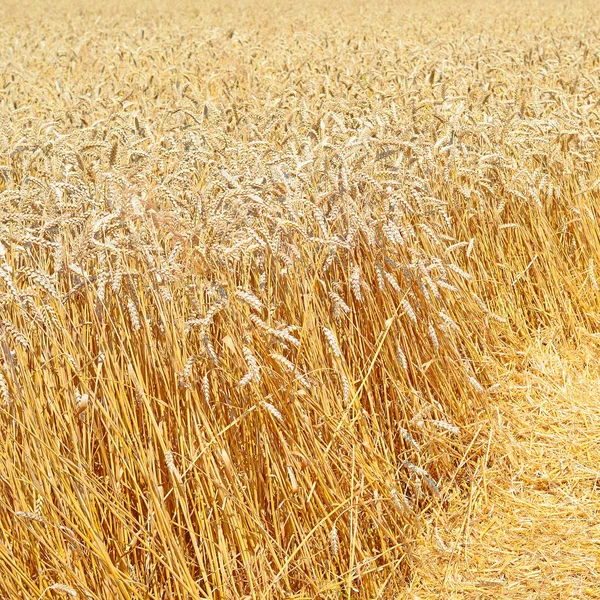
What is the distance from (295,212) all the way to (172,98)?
247 cm

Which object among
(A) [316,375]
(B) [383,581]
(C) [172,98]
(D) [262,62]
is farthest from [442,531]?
(D) [262,62]

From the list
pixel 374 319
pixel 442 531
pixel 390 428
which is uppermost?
pixel 374 319

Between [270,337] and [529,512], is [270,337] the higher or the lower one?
the higher one

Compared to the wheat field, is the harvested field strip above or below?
below

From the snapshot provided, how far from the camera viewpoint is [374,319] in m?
2.02

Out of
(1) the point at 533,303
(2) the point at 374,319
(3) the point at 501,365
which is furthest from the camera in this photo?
(1) the point at 533,303

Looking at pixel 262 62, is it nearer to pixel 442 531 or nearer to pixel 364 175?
pixel 364 175

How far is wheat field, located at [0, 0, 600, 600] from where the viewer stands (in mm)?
1500

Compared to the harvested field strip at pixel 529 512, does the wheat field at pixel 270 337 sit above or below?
above

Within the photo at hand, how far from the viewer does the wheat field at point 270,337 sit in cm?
150

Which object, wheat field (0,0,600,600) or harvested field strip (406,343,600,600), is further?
harvested field strip (406,343,600,600)

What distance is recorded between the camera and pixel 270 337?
170 centimetres

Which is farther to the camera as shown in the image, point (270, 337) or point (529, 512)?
point (529, 512)

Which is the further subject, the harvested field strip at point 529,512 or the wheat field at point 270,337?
the harvested field strip at point 529,512
